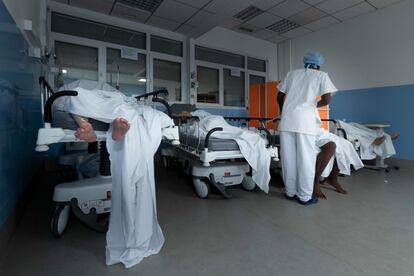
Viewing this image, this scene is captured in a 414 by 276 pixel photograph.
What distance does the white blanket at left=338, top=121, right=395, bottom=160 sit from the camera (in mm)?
3525

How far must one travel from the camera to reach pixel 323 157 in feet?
7.83

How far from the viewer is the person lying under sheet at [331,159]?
2377mm

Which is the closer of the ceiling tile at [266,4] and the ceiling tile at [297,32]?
the ceiling tile at [266,4]

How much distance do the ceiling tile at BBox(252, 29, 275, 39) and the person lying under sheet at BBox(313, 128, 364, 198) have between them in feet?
12.6

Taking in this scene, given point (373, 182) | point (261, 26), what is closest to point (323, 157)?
point (373, 182)

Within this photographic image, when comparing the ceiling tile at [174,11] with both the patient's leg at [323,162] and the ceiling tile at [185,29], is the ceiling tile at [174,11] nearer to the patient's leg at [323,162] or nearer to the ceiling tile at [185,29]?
the ceiling tile at [185,29]

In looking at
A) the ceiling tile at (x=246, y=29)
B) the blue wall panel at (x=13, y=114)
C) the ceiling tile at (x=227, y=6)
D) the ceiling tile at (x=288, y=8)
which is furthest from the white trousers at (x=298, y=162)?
the ceiling tile at (x=246, y=29)

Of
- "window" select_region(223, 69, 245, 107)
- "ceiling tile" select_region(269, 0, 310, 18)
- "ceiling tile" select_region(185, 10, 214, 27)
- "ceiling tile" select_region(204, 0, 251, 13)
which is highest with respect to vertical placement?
"ceiling tile" select_region(269, 0, 310, 18)

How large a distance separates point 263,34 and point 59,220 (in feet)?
19.0

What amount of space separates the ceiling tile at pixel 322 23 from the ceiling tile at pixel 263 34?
0.85 metres

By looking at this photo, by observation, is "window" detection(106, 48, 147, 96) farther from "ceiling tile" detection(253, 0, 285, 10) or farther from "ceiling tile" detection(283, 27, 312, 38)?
"ceiling tile" detection(283, 27, 312, 38)

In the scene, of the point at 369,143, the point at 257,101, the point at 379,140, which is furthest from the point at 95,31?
the point at 379,140

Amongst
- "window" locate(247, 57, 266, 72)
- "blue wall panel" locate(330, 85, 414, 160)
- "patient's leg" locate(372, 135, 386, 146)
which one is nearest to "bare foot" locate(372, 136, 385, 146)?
"patient's leg" locate(372, 135, 386, 146)

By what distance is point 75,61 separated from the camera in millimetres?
4125
